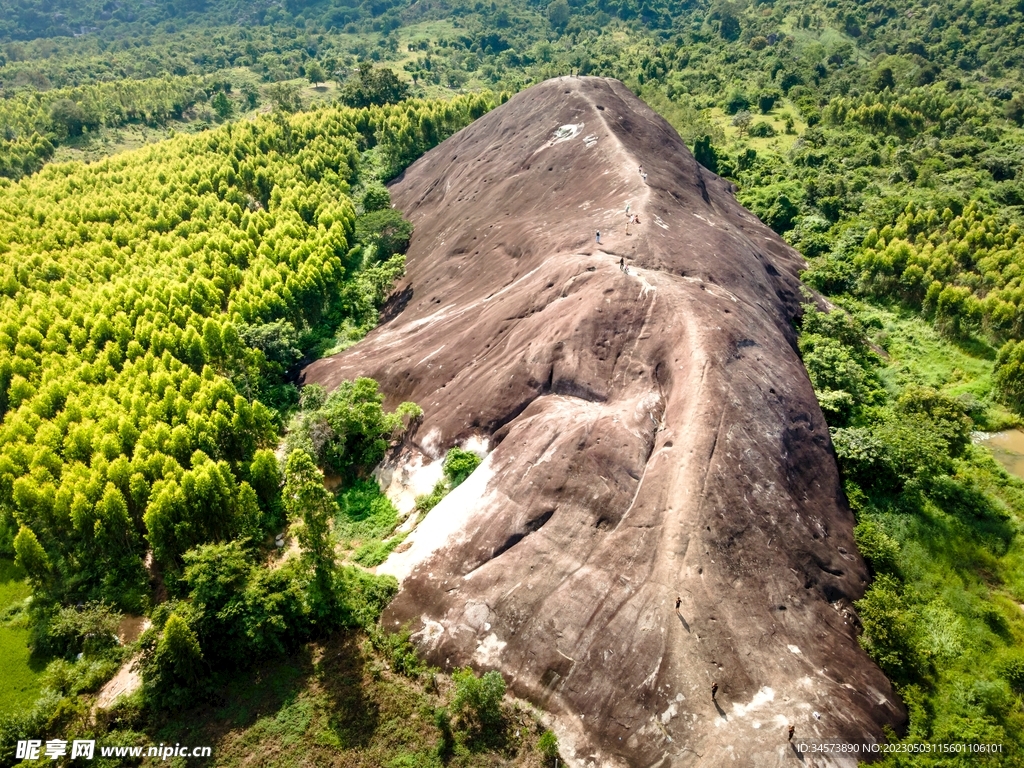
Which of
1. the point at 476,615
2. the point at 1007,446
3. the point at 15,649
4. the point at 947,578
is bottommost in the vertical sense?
the point at 15,649

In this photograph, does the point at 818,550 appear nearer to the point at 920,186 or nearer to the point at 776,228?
the point at 776,228

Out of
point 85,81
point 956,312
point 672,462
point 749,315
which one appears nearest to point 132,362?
point 672,462

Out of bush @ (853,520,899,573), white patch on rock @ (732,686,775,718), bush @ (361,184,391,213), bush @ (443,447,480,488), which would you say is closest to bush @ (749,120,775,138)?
bush @ (361,184,391,213)

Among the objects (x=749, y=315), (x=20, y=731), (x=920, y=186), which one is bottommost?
(x=20, y=731)

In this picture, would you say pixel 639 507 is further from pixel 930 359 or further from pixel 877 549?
pixel 930 359

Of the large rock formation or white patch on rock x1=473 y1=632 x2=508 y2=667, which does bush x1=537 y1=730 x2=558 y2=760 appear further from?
white patch on rock x1=473 y1=632 x2=508 y2=667

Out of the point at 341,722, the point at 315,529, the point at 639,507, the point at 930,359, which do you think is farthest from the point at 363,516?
the point at 930,359

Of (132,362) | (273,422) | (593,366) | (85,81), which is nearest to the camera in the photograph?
(593,366)
